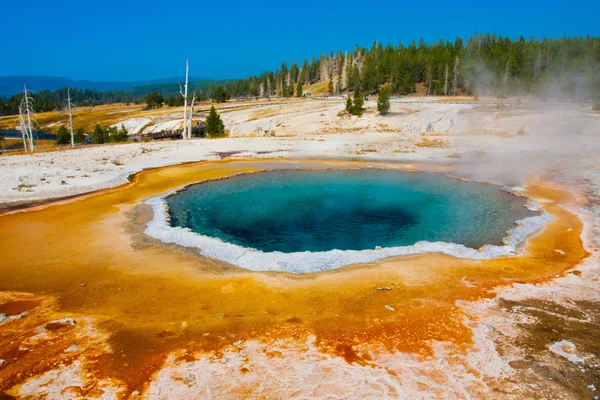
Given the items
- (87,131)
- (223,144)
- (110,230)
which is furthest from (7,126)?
(110,230)

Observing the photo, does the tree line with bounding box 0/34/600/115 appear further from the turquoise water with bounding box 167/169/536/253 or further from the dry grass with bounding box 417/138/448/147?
the turquoise water with bounding box 167/169/536/253

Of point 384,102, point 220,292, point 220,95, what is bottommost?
point 220,292

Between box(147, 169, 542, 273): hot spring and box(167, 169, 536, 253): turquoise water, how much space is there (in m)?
0.03

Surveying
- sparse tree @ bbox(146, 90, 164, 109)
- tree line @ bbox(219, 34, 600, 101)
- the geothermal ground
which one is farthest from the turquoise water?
sparse tree @ bbox(146, 90, 164, 109)

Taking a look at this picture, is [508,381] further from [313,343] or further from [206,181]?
[206,181]

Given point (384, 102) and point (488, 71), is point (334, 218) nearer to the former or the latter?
point (384, 102)

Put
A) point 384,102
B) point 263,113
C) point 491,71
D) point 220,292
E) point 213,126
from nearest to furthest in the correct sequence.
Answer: point 220,292, point 213,126, point 384,102, point 263,113, point 491,71

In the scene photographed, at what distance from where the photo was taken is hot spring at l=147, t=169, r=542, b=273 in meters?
10.2

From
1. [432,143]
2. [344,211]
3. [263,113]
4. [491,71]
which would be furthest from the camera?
[491,71]

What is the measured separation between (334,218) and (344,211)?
3.41ft

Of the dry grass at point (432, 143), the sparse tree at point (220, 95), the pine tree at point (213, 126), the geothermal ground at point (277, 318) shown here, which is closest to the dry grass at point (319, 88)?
A: the sparse tree at point (220, 95)

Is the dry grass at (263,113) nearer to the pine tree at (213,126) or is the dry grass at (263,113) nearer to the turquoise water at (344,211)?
the pine tree at (213,126)

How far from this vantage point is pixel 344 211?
15.3 meters

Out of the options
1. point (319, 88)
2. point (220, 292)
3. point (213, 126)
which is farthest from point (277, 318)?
point (319, 88)
